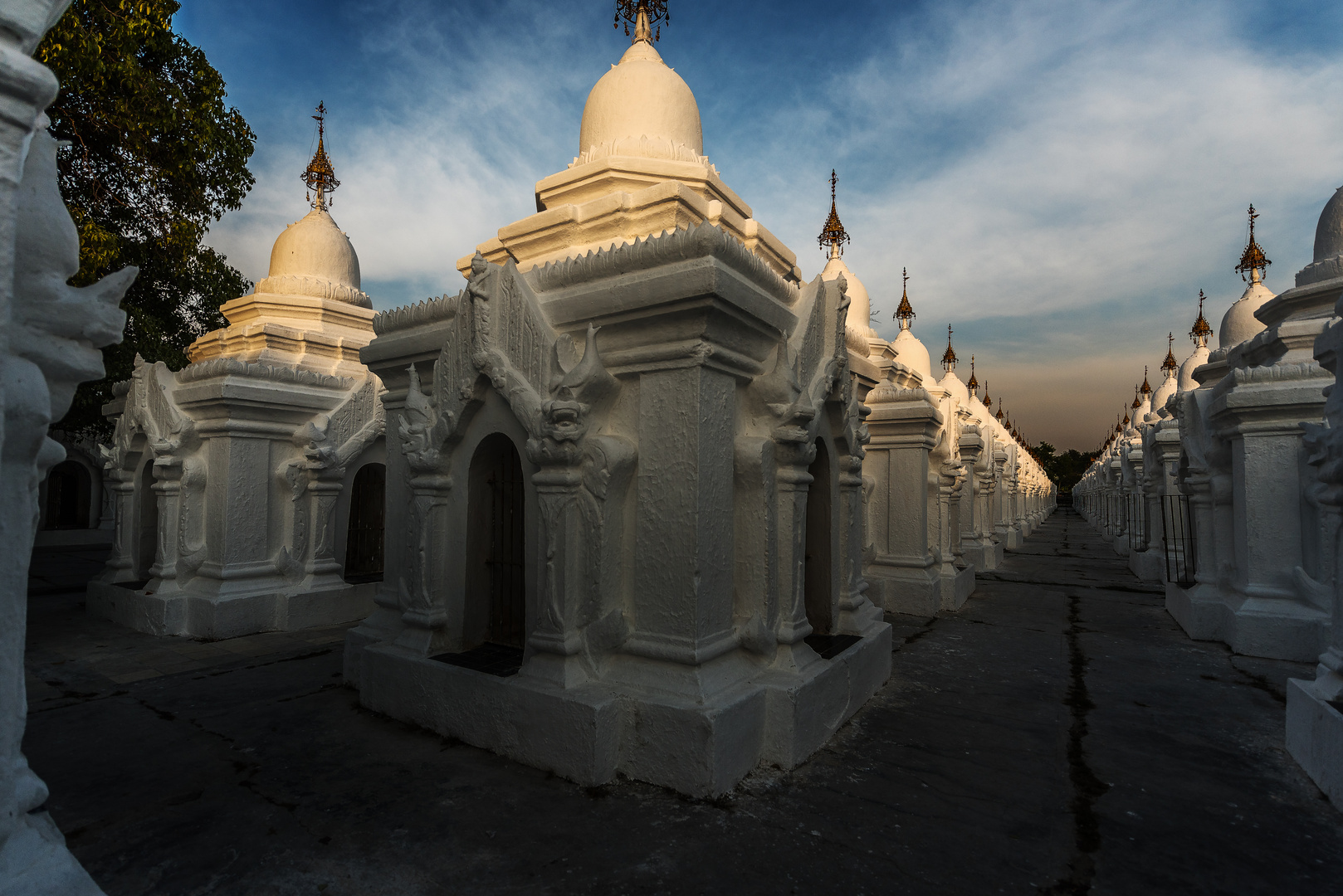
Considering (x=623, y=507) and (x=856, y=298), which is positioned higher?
(x=856, y=298)

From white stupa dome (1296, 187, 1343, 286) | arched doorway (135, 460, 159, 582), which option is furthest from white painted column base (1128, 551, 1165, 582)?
arched doorway (135, 460, 159, 582)

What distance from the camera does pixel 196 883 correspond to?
Answer: 2.76 metres

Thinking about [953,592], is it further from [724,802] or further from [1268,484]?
[724,802]

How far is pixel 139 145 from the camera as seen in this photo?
8219 millimetres

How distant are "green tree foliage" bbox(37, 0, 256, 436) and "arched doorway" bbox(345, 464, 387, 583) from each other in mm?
2918

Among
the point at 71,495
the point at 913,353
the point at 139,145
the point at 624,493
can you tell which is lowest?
the point at 71,495

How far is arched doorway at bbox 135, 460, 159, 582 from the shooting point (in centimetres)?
848

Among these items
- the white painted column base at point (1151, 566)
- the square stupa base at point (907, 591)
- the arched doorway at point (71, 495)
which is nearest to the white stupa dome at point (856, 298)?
the square stupa base at point (907, 591)

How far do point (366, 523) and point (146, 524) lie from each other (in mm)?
2551

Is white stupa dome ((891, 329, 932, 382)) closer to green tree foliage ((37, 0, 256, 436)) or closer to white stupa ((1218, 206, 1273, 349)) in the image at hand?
white stupa ((1218, 206, 1273, 349))

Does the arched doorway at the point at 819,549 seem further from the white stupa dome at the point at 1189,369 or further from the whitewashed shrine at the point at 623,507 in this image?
the white stupa dome at the point at 1189,369

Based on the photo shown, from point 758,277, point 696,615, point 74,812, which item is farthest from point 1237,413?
point 74,812

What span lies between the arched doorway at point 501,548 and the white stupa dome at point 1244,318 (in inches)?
441

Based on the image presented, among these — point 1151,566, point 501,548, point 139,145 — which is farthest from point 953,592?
point 139,145
